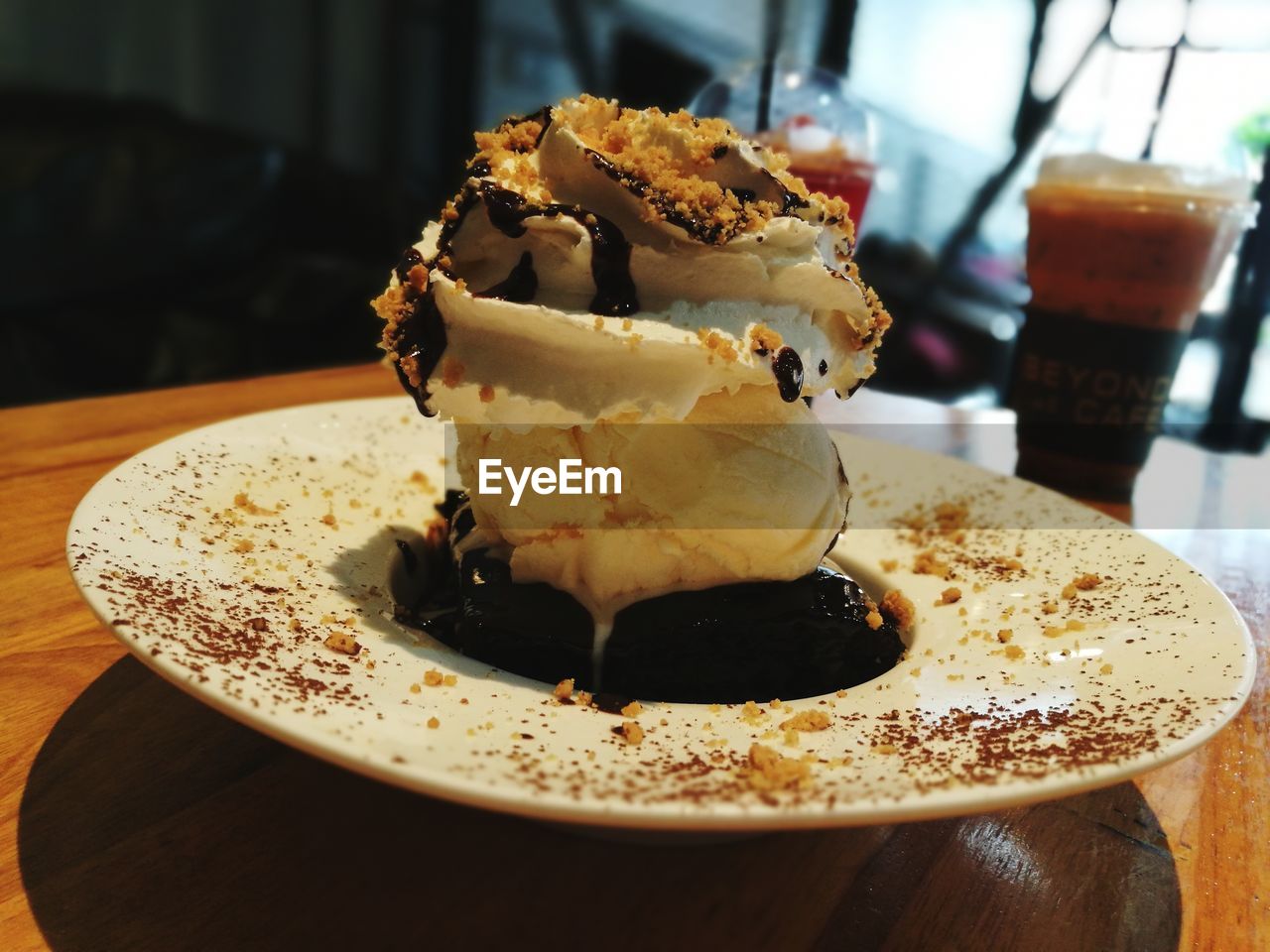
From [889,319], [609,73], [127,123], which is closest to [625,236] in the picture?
[889,319]

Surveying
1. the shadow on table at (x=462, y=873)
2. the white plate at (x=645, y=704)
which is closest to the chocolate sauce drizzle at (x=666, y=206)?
the white plate at (x=645, y=704)

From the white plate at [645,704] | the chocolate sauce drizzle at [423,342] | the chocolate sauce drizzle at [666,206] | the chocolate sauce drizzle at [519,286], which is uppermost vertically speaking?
the chocolate sauce drizzle at [666,206]

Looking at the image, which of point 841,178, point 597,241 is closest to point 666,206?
point 597,241

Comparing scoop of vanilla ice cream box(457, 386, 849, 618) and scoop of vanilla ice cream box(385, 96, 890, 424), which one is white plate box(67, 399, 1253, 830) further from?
scoop of vanilla ice cream box(385, 96, 890, 424)

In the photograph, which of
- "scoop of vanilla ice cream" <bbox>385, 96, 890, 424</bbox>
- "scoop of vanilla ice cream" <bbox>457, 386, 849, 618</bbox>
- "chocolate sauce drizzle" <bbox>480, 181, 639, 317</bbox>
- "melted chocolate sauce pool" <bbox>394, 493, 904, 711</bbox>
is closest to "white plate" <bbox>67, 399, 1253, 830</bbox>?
"melted chocolate sauce pool" <bbox>394, 493, 904, 711</bbox>

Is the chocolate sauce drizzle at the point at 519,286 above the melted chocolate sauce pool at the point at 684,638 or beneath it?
above

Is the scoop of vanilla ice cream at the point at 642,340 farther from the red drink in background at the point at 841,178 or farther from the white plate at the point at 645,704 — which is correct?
the red drink in background at the point at 841,178

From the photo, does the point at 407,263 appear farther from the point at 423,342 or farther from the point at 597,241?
the point at 597,241

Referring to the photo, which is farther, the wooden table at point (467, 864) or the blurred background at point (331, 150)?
the blurred background at point (331, 150)
